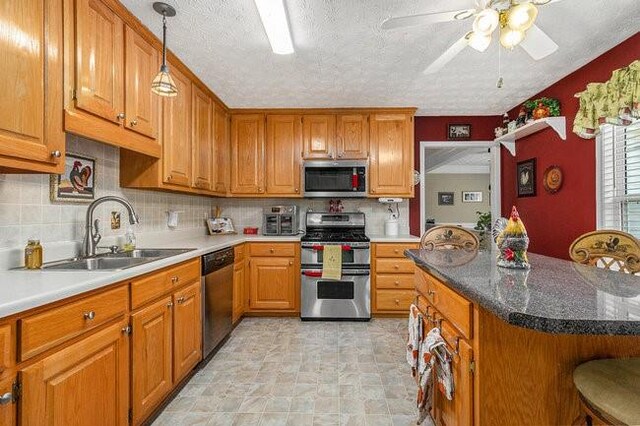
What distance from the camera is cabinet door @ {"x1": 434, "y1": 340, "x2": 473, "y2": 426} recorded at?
1.06 meters

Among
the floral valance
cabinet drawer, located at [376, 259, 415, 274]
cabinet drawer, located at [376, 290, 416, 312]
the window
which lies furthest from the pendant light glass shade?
the window

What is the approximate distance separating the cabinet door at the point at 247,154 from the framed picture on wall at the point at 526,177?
2.95 m

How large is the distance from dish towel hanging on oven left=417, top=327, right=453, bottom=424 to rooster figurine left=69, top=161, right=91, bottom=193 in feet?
7.07

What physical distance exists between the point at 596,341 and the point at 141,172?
2639 millimetres

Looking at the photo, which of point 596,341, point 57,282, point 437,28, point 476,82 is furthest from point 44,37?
point 476,82

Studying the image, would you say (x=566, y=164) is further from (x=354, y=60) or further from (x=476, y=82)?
(x=354, y=60)

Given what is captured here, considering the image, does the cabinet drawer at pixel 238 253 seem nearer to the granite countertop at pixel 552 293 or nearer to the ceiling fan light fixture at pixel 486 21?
the granite countertop at pixel 552 293

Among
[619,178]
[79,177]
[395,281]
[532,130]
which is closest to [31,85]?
[79,177]

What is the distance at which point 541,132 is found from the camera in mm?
3141

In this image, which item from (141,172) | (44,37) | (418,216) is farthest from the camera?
(418,216)

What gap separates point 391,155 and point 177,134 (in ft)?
7.39

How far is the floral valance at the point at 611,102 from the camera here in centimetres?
198

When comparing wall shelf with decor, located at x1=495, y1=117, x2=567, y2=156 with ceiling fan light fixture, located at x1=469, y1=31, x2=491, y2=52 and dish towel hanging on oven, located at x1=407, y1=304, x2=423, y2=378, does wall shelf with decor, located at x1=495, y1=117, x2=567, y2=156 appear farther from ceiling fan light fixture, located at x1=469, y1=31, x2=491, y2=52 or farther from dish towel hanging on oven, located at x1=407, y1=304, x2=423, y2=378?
dish towel hanging on oven, located at x1=407, y1=304, x2=423, y2=378

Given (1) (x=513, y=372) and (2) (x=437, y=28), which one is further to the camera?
(2) (x=437, y=28)
